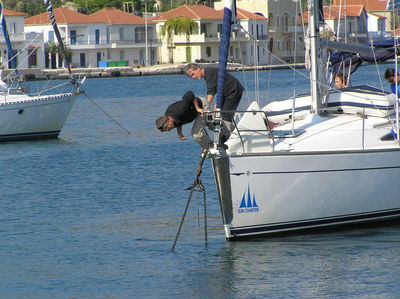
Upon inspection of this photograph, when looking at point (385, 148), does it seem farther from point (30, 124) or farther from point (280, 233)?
point (30, 124)

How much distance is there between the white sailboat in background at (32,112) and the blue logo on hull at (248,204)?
17.1 meters

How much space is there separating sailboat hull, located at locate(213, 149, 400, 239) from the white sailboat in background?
1702 cm

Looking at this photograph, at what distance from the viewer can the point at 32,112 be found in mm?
29016

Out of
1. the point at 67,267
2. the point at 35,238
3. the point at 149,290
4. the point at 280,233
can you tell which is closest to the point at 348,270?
the point at 280,233

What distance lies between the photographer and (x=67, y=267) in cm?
1211

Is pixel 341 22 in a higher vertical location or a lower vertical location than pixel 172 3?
lower

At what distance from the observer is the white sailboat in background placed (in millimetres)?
28625

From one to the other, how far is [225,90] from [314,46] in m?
2.19

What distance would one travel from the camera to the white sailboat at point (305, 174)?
39.2 feet

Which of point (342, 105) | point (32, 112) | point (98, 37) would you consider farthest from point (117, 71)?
point (342, 105)

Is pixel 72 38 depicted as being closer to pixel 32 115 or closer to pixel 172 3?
pixel 172 3

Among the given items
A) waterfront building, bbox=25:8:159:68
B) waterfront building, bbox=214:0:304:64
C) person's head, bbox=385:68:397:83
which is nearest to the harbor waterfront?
waterfront building, bbox=214:0:304:64

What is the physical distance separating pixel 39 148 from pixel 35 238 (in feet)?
47.1

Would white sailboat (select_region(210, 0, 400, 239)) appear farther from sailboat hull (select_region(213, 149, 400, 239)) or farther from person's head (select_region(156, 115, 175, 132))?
person's head (select_region(156, 115, 175, 132))
